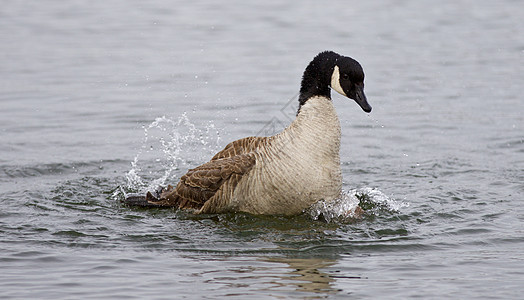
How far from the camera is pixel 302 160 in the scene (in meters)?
9.30

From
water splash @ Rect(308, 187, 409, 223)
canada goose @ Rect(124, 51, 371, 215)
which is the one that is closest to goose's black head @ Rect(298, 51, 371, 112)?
canada goose @ Rect(124, 51, 371, 215)

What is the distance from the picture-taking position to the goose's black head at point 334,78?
934 centimetres

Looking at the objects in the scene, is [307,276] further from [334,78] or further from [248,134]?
[248,134]

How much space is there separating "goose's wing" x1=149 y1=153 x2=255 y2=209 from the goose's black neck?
1067mm

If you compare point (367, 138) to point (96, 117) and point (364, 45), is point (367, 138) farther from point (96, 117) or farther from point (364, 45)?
point (364, 45)

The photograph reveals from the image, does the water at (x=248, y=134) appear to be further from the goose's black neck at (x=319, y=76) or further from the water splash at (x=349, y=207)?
the goose's black neck at (x=319, y=76)

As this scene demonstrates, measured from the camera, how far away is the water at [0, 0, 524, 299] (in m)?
8.02

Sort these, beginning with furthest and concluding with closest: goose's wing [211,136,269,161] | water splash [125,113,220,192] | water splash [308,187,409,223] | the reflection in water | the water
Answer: water splash [125,113,220,192], goose's wing [211,136,269,161], water splash [308,187,409,223], the water, the reflection in water

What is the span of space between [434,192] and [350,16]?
1592 cm

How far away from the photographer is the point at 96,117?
15898 mm

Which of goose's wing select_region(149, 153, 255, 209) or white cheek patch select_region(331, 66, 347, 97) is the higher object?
white cheek patch select_region(331, 66, 347, 97)

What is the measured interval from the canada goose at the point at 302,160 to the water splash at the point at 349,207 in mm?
127

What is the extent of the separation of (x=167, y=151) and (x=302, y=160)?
4190mm

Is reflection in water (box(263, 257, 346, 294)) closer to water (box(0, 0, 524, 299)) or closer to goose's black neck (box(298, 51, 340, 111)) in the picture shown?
water (box(0, 0, 524, 299))
